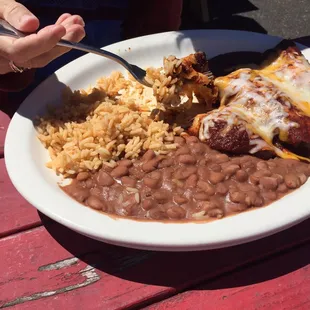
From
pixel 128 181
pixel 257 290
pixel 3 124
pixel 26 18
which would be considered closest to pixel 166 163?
pixel 128 181

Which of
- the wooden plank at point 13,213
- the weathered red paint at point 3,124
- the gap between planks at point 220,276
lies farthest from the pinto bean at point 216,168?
the weathered red paint at point 3,124

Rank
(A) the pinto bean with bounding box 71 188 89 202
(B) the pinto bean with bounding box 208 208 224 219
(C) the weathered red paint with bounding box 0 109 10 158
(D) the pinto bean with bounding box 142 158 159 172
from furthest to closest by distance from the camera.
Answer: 1. (C) the weathered red paint with bounding box 0 109 10 158
2. (D) the pinto bean with bounding box 142 158 159 172
3. (A) the pinto bean with bounding box 71 188 89 202
4. (B) the pinto bean with bounding box 208 208 224 219

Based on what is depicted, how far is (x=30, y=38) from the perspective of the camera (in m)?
1.47

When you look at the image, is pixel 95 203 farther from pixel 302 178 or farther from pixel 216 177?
pixel 302 178

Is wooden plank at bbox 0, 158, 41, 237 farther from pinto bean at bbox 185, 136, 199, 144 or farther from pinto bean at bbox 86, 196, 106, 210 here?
pinto bean at bbox 185, 136, 199, 144

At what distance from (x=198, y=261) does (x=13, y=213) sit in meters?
0.67

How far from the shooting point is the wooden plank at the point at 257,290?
1.22m

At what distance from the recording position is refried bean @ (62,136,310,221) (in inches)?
54.2

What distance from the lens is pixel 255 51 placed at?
6.91ft

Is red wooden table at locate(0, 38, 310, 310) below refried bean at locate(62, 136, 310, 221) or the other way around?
below

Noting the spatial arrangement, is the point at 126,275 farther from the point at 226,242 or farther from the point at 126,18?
the point at 126,18

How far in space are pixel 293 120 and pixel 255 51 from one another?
68 centimetres

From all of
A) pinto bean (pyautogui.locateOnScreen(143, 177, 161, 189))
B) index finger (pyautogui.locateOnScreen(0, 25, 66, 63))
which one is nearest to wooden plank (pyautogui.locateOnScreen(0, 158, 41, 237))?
pinto bean (pyautogui.locateOnScreen(143, 177, 161, 189))

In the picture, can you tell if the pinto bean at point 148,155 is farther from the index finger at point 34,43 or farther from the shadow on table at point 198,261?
the index finger at point 34,43
